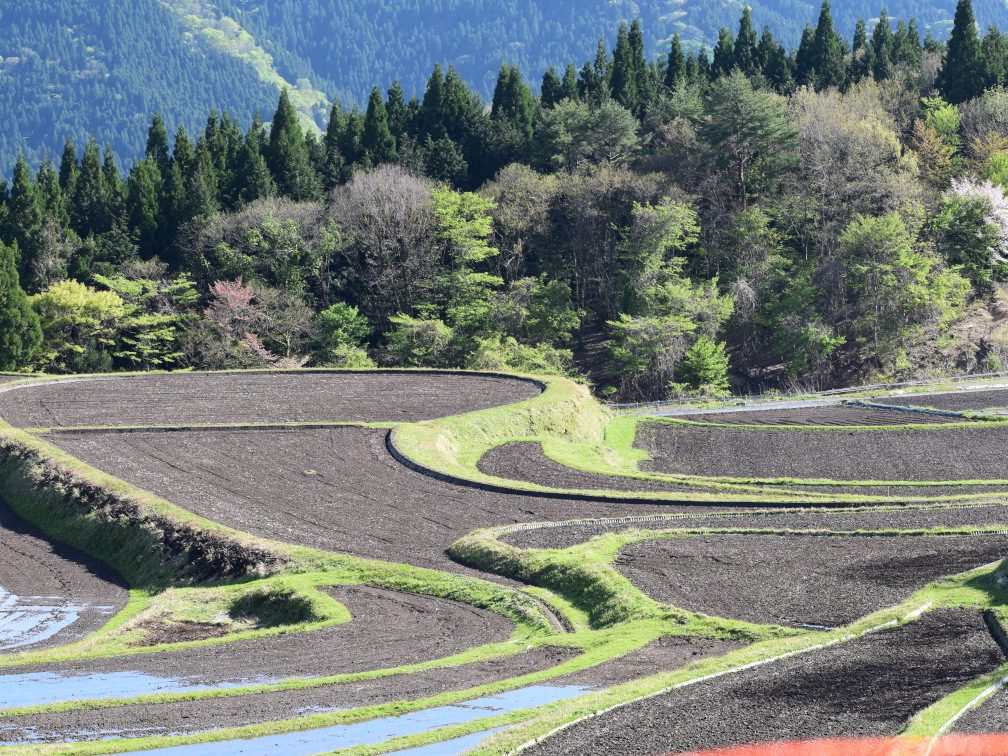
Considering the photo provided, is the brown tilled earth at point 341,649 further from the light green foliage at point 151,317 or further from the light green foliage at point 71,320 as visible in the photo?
the light green foliage at point 71,320

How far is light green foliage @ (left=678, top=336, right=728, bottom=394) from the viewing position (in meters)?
67.1

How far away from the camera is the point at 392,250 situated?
257 feet

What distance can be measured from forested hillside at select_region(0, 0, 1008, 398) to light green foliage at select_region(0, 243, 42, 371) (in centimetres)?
16

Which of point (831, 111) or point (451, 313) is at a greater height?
point (831, 111)

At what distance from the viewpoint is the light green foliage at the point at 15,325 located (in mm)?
68125

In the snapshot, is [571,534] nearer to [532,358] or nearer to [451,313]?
[532,358]

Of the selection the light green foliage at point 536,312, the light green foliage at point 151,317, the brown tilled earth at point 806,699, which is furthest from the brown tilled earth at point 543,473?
the light green foliage at point 151,317

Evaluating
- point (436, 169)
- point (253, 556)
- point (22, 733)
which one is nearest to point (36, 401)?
point (253, 556)

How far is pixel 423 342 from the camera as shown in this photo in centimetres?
7238

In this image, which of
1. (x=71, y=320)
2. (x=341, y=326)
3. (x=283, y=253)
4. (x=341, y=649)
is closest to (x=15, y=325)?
(x=71, y=320)

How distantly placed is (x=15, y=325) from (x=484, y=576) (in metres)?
52.6

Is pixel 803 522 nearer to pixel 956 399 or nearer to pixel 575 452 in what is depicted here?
pixel 575 452

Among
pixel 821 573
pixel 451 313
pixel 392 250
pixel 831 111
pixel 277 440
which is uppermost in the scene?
pixel 831 111

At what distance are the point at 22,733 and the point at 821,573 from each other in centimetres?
1434
